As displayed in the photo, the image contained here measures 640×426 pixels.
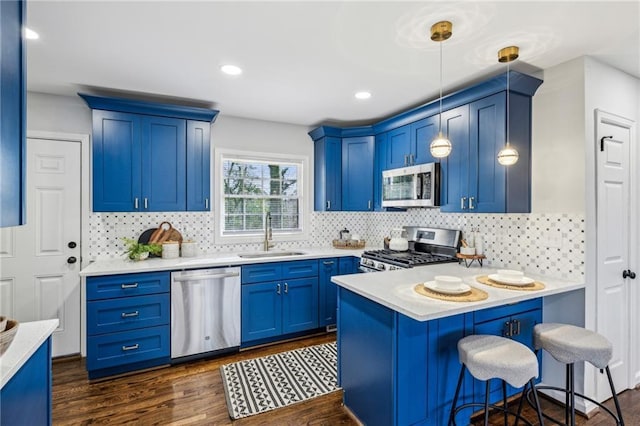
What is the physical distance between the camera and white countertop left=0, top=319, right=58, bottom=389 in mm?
1080

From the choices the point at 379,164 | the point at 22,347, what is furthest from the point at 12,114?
the point at 379,164

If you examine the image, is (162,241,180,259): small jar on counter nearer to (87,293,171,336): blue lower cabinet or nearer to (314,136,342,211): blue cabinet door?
(87,293,171,336): blue lower cabinet

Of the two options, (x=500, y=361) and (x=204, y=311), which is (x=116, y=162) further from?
(x=500, y=361)

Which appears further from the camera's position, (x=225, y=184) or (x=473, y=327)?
(x=225, y=184)

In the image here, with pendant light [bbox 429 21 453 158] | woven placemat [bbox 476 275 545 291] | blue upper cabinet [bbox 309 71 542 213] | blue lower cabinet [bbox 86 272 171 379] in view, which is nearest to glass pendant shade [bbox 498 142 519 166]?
blue upper cabinet [bbox 309 71 542 213]

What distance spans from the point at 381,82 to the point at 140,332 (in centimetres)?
308

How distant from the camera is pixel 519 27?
189 centimetres

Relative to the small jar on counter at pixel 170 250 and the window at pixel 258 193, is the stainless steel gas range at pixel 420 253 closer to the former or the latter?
the window at pixel 258 193

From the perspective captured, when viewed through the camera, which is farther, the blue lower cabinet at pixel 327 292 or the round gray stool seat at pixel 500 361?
the blue lower cabinet at pixel 327 292

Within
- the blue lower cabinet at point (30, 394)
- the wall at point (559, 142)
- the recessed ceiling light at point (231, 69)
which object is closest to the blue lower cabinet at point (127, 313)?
the blue lower cabinet at point (30, 394)

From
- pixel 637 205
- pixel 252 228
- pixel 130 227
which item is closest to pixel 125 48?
pixel 130 227

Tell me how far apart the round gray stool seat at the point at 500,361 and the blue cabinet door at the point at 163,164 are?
287 cm

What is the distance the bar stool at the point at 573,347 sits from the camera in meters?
1.79

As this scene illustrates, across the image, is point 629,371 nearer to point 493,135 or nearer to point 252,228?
point 493,135
